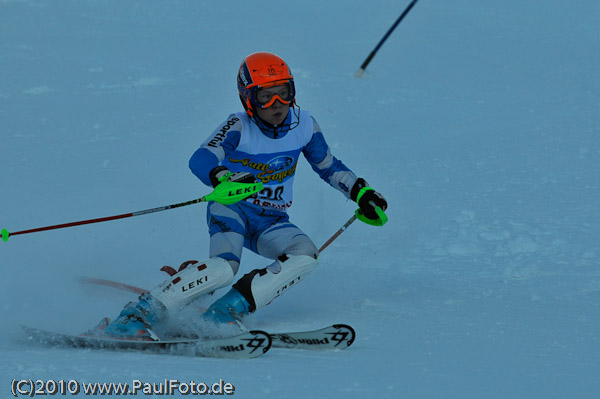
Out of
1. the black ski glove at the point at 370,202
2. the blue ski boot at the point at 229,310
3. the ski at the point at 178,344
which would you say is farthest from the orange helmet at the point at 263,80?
the ski at the point at 178,344

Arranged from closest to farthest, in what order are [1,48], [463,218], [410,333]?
[410,333], [463,218], [1,48]

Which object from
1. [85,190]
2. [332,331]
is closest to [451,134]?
[85,190]

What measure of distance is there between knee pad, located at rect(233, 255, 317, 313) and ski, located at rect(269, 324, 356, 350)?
0.30 m

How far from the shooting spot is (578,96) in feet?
29.8

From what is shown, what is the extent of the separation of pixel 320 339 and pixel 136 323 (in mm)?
915

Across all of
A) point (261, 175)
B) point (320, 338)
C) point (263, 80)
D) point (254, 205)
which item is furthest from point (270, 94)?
point (320, 338)

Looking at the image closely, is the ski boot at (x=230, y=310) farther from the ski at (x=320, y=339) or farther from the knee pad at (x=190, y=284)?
the ski at (x=320, y=339)

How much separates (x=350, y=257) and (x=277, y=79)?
196 cm

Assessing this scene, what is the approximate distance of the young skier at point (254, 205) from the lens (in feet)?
14.1

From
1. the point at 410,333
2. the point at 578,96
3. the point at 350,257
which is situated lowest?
the point at 410,333

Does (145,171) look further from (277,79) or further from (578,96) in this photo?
(578,96)

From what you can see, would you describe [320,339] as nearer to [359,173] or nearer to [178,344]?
[178,344]

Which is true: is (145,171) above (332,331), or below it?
above

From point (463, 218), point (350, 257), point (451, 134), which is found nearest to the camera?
point (350, 257)
